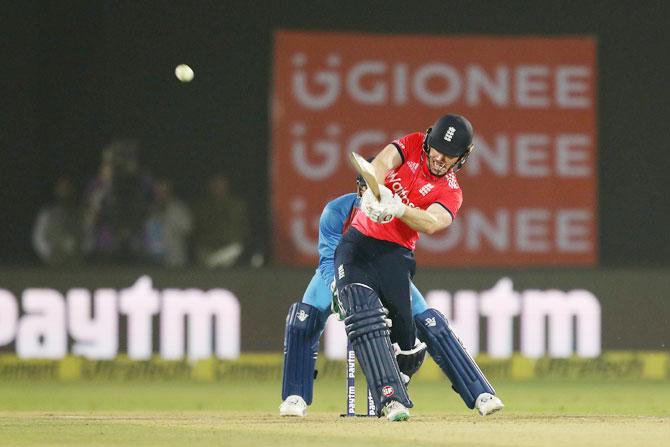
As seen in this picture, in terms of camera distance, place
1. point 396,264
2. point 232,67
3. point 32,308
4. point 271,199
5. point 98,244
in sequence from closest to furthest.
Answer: point 396,264
point 32,308
point 98,244
point 271,199
point 232,67

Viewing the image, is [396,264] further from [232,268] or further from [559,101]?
[559,101]

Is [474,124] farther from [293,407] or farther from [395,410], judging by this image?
[395,410]

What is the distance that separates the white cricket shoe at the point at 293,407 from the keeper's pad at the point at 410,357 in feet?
2.31

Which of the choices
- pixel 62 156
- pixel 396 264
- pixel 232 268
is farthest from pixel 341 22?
pixel 396 264

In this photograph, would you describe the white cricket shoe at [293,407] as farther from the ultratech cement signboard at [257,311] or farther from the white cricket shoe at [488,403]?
the ultratech cement signboard at [257,311]

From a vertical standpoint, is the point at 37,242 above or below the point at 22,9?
below

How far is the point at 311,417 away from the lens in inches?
354

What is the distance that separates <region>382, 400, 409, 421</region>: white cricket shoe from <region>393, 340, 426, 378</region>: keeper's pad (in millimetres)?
469

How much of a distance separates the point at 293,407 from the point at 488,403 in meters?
Answer: 1.13

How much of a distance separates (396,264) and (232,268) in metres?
5.46

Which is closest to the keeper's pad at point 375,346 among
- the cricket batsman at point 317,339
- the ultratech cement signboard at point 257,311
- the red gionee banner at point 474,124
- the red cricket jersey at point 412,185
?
the red cricket jersey at point 412,185

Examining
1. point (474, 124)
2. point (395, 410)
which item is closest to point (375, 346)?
point (395, 410)

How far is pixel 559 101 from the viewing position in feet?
52.9

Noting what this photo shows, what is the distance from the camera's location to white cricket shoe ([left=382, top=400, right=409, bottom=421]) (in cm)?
814
